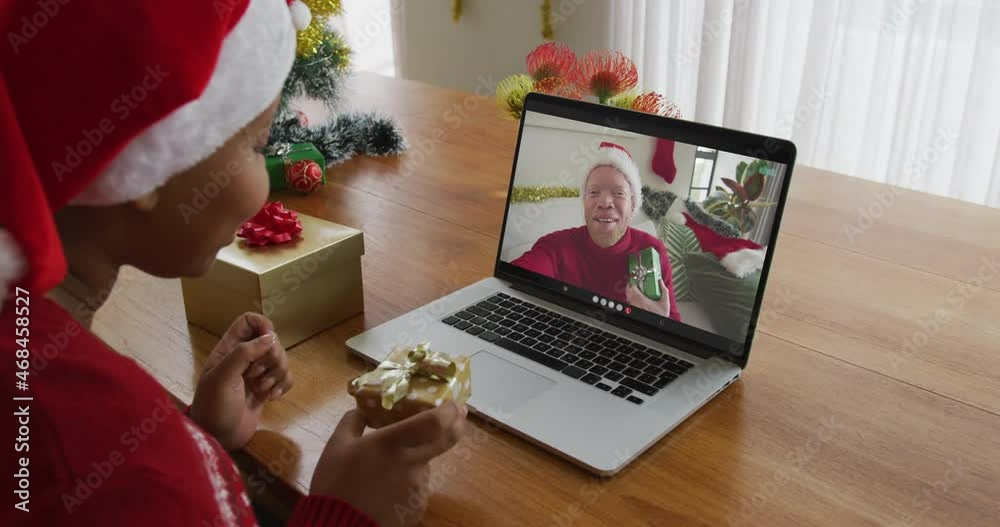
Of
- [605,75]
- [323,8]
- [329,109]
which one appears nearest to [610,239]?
[605,75]

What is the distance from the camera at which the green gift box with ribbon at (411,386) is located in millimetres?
748

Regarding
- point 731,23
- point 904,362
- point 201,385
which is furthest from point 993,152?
point 201,385

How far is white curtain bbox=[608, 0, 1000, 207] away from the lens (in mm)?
1967

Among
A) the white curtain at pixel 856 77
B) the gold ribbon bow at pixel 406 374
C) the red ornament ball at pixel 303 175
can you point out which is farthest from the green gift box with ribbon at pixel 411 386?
the white curtain at pixel 856 77

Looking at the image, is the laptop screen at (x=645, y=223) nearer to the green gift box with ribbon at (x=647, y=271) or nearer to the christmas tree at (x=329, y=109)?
the green gift box with ribbon at (x=647, y=271)

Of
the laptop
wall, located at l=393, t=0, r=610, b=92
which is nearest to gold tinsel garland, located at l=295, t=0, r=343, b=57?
the laptop

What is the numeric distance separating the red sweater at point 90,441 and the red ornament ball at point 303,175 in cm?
83

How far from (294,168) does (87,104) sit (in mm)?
906

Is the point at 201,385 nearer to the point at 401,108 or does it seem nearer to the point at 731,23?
the point at 401,108

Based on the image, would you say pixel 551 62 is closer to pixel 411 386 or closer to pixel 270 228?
pixel 270 228

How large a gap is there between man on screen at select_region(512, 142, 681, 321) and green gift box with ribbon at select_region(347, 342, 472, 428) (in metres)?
0.24

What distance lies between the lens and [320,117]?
1700 mm

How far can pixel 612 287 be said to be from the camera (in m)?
0.95

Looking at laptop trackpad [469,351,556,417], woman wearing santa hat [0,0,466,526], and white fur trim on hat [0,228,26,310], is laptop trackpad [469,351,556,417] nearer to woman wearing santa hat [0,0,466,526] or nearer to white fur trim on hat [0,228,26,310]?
woman wearing santa hat [0,0,466,526]
